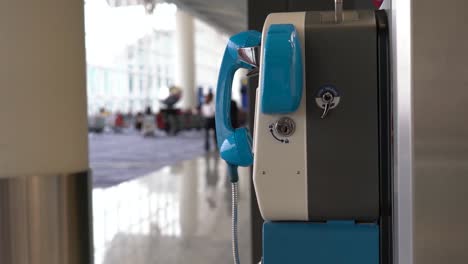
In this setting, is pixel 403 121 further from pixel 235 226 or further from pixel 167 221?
pixel 167 221

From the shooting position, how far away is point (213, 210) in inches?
249

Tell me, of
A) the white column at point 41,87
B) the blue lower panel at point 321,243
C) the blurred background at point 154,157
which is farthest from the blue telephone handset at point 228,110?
the white column at point 41,87

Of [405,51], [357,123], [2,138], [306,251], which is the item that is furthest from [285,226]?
[2,138]

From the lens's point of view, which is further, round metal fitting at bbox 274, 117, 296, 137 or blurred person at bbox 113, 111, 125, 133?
blurred person at bbox 113, 111, 125, 133

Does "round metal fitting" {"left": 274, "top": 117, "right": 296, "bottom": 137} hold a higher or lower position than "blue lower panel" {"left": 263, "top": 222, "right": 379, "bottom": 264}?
→ higher

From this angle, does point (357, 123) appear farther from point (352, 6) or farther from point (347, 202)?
point (352, 6)

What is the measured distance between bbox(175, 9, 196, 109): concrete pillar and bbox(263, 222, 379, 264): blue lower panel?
28.5 metres

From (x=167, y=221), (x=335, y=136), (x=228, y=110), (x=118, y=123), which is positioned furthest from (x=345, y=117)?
(x=118, y=123)

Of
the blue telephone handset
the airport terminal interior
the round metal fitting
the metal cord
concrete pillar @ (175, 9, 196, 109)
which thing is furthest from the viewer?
concrete pillar @ (175, 9, 196, 109)

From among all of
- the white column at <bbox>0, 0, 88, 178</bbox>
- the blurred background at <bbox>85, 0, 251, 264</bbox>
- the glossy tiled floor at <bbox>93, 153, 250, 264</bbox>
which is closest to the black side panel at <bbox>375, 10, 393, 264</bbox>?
the blurred background at <bbox>85, 0, 251, 264</bbox>

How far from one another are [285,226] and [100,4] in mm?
19728

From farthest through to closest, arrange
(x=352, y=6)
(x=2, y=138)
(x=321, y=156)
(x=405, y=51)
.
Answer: (x=352, y=6) < (x=2, y=138) < (x=321, y=156) < (x=405, y=51)

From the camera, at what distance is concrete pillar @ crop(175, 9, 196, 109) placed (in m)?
29.9

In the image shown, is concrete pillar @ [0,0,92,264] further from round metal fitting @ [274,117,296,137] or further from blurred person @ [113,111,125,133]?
blurred person @ [113,111,125,133]
